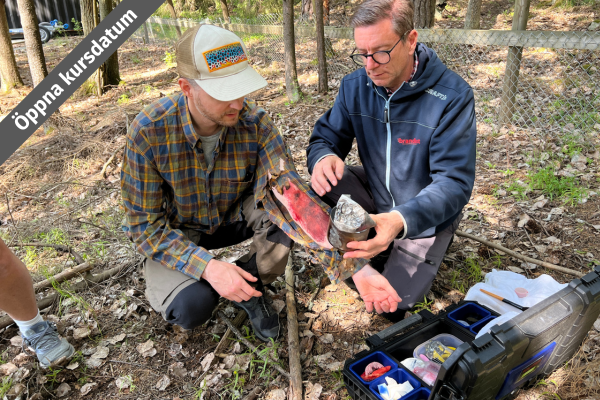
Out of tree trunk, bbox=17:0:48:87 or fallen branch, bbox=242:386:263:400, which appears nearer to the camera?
fallen branch, bbox=242:386:263:400

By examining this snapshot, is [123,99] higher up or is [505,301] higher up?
[123,99]

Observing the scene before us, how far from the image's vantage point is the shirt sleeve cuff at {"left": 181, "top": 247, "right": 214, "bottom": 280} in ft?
7.71

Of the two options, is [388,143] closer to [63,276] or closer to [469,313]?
[469,313]

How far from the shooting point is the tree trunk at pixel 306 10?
11.5m

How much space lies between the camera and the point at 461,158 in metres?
2.48

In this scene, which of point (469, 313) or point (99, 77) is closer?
point (469, 313)

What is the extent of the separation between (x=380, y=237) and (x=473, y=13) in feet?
26.9

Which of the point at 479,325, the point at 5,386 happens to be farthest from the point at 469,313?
the point at 5,386

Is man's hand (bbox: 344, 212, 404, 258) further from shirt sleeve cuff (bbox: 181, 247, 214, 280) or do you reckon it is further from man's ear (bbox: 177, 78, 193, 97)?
man's ear (bbox: 177, 78, 193, 97)

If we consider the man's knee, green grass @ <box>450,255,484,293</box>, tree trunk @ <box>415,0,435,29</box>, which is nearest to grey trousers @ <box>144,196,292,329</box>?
the man's knee

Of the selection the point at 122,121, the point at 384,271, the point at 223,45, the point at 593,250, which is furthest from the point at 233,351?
the point at 122,121

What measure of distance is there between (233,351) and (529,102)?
5.47 meters

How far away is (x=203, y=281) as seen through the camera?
243 cm

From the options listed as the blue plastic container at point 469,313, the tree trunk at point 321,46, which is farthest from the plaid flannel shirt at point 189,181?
the tree trunk at point 321,46
